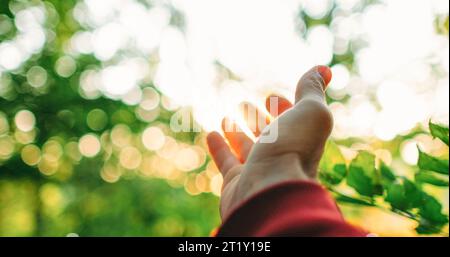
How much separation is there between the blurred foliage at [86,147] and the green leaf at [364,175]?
4454mm

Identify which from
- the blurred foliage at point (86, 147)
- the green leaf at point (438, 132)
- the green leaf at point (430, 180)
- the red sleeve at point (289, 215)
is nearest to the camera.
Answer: the red sleeve at point (289, 215)

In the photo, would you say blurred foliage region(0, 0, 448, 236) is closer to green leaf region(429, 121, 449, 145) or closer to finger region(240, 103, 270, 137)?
finger region(240, 103, 270, 137)

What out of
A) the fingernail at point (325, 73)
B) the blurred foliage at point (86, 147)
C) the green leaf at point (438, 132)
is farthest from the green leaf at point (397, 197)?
the blurred foliage at point (86, 147)

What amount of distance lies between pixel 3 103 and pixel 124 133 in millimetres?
2399

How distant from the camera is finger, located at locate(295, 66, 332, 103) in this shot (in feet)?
2.31

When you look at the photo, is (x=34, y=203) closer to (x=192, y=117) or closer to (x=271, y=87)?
(x=192, y=117)

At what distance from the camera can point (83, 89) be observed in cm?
750

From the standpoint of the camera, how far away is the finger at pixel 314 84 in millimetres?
705

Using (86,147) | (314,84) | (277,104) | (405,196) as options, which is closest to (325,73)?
(314,84)

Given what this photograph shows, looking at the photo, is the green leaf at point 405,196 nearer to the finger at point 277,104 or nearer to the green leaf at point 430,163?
the green leaf at point 430,163

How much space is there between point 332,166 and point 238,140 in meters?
0.24

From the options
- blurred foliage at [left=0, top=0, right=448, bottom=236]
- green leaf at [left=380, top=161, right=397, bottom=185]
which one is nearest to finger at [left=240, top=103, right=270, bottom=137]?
green leaf at [left=380, top=161, right=397, bottom=185]

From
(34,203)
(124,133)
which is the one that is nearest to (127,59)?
(124,133)
